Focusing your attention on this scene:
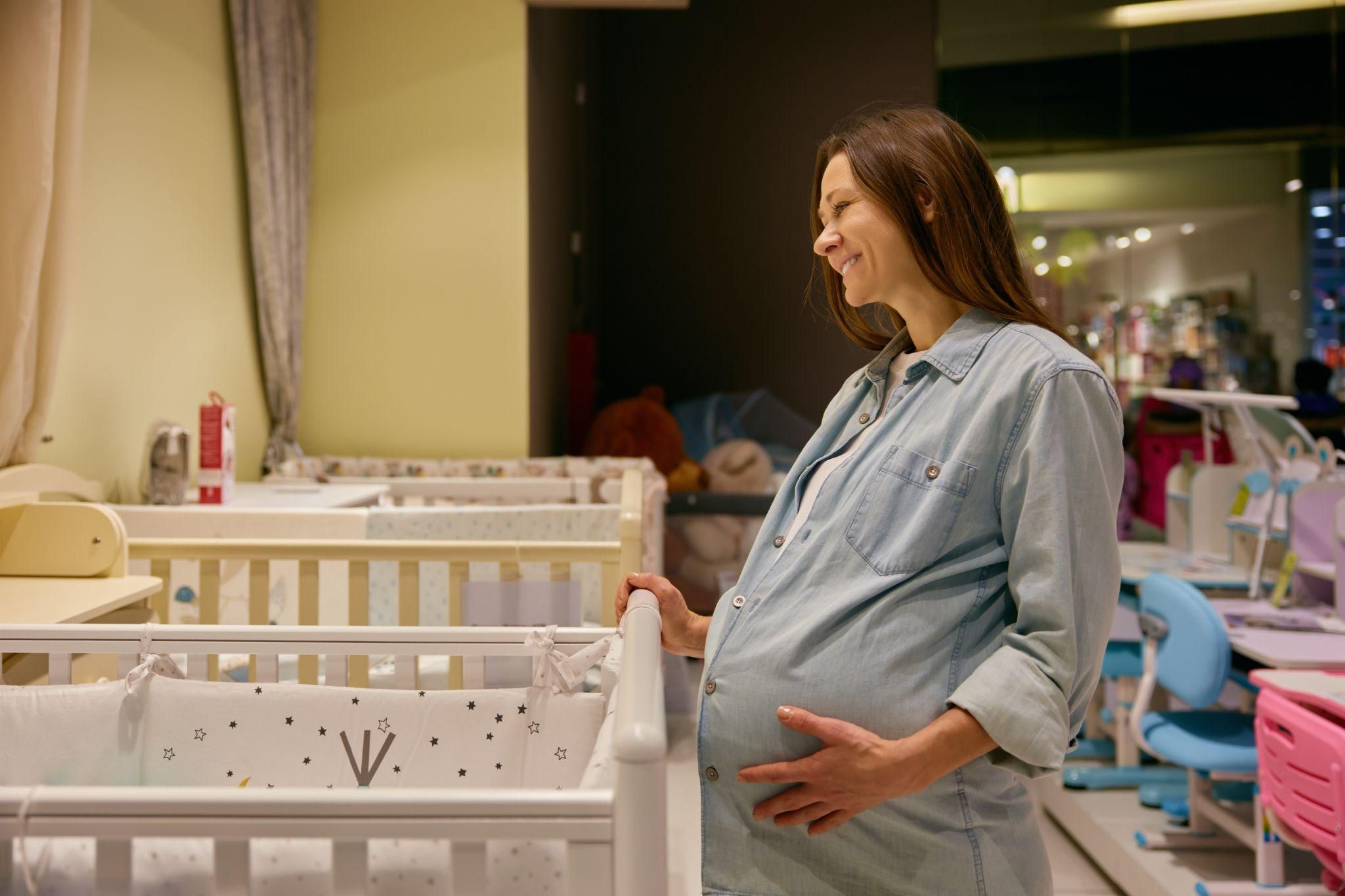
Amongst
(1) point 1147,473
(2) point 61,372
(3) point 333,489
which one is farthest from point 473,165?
(1) point 1147,473

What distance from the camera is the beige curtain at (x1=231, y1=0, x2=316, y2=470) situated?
3070 mm

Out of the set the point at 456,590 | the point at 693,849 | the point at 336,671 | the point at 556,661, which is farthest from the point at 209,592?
the point at 693,849

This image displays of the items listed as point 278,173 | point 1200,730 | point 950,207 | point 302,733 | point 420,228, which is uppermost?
point 278,173

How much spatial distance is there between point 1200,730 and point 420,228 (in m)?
2.75

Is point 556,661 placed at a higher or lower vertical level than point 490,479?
lower

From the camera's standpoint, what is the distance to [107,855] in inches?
29.7

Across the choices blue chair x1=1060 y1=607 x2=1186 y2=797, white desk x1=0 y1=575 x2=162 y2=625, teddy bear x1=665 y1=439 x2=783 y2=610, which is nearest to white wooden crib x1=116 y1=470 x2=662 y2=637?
white desk x1=0 y1=575 x2=162 y2=625

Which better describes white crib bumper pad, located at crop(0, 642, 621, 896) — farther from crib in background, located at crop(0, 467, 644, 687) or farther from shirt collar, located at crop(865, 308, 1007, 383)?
crib in background, located at crop(0, 467, 644, 687)

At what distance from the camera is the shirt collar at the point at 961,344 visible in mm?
857

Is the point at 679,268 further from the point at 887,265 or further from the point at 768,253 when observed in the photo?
the point at 887,265

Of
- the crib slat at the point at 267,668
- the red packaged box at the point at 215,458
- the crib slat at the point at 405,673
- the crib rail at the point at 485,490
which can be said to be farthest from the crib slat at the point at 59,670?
the crib rail at the point at 485,490

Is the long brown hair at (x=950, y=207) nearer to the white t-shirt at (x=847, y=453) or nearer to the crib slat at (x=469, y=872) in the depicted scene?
the white t-shirt at (x=847, y=453)

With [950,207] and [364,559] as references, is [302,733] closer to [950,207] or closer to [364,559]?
[364,559]

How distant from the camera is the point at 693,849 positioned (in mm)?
2602
